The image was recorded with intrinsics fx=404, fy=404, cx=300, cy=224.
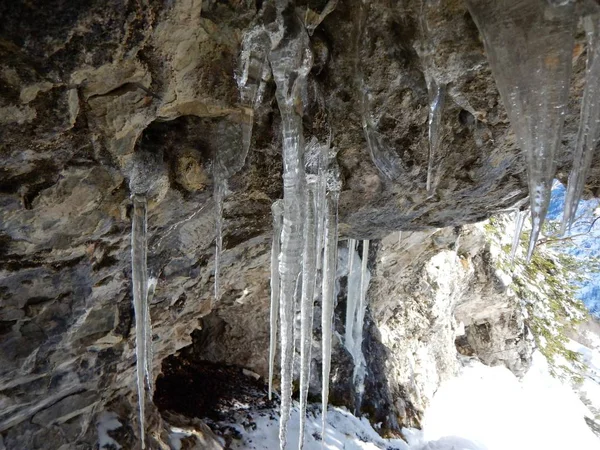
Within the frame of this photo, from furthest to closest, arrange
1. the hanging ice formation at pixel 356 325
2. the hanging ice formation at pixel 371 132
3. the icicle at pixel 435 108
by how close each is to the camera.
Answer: the hanging ice formation at pixel 356 325 → the icicle at pixel 435 108 → the hanging ice formation at pixel 371 132

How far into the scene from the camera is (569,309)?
335 inches

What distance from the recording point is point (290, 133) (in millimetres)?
1707

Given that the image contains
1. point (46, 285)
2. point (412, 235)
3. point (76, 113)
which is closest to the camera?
point (76, 113)

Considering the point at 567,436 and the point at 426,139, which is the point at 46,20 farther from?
the point at 567,436

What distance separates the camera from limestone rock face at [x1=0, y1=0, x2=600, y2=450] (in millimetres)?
1271

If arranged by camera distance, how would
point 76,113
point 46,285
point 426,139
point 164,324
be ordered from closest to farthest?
1. point 76,113
2. point 46,285
3. point 426,139
4. point 164,324

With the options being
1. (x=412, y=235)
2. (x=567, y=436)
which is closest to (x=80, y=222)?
(x=412, y=235)

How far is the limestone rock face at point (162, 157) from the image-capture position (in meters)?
1.27

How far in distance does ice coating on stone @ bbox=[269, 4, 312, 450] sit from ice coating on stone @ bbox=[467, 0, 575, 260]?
578 mm

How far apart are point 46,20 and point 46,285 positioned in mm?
1411

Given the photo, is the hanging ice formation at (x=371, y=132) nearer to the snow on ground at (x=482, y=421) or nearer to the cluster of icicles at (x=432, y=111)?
the cluster of icicles at (x=432, y=111)

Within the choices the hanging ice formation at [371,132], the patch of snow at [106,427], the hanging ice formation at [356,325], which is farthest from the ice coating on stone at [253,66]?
the hanging ice formation at [356,325]

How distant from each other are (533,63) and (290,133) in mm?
896

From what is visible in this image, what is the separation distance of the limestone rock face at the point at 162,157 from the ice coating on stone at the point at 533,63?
17cm
